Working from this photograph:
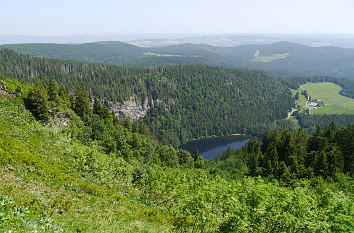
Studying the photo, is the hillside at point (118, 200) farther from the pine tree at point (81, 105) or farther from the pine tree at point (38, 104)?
the pine tree at point (81, 105)

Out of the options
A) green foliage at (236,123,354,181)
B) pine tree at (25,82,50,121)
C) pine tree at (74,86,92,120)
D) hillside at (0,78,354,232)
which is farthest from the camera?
pine tree at (74,86,92,120)

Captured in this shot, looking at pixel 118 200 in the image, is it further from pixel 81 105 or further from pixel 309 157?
pixel 309 157

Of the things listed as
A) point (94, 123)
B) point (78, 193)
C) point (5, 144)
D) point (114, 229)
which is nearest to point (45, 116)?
point (94, 123)

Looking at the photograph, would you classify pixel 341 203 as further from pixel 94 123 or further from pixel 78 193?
pixel 94 123

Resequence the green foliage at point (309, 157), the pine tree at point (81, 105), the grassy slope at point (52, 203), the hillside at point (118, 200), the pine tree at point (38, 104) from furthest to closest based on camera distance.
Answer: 1. the pine tree at point (81, 105)
2. the green foliage at point (309, 157)
3. the pine tree at point (38, 104)
4. the hillside at point (118, 200)
5. the grassy slope at point (52, 203)

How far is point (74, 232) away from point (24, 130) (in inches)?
1266

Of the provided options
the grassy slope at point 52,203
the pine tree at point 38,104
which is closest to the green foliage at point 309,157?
the grassy slope at point 52,203

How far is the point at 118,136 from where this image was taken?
79812mm

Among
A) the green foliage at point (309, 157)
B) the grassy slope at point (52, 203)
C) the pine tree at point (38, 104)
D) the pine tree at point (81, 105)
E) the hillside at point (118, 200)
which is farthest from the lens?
the pine tree at point (81, 105)

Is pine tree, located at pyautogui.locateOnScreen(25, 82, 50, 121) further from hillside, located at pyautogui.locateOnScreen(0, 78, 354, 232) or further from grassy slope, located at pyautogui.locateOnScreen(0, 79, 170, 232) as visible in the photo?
grassy slope, located at pyautogui.locateOnScreen(0, 79, 170, 232)

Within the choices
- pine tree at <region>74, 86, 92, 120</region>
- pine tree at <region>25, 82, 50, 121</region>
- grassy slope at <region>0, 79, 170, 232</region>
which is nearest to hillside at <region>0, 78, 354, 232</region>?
grassy slope at <region>0, 79, 170, 232</region>

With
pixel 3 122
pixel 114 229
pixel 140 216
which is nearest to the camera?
pixel 114 229

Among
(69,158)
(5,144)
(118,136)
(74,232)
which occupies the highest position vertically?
(5,144)

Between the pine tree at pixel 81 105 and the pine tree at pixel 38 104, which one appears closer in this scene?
the pine tree at pixel 38 104
